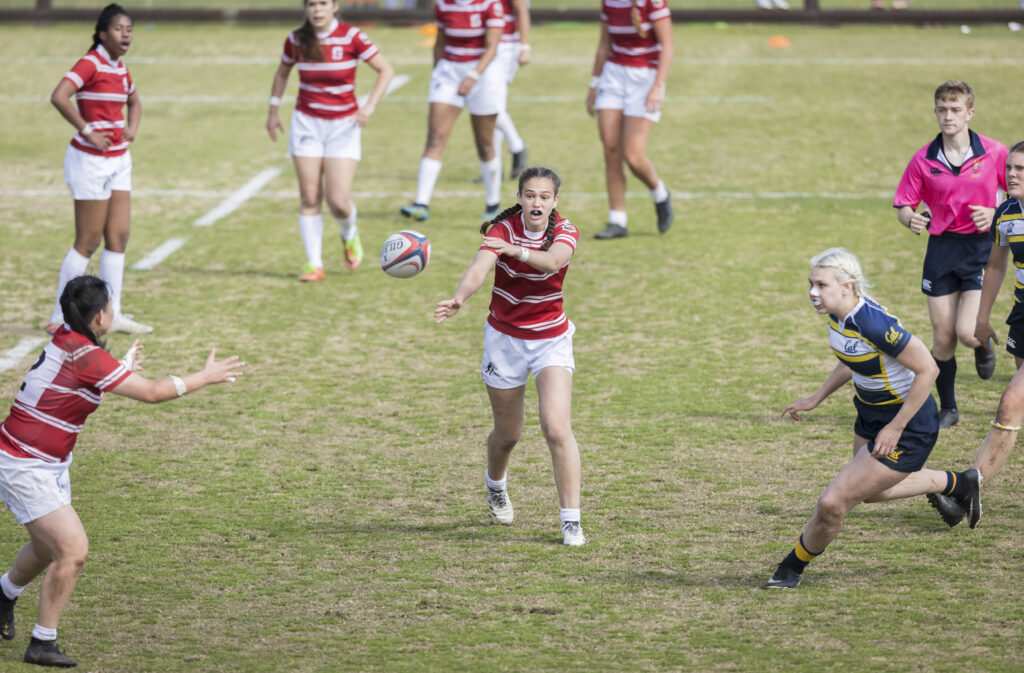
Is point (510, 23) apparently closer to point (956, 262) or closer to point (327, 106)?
point (327, 106)

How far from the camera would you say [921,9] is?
26.2 meters

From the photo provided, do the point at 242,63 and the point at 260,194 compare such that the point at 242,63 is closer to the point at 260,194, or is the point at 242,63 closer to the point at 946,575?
the point at 260,194

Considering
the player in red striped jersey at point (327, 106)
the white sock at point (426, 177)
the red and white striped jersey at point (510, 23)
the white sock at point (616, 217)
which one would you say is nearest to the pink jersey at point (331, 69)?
the player in red striped jersey at point (327, 106)

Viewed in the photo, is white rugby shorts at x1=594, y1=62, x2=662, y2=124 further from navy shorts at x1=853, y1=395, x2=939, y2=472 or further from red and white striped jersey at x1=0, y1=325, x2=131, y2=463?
red and white striped jersey at x1=0, y1=325, x2=131, y2=463

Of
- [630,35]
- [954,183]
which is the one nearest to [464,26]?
[630,35]

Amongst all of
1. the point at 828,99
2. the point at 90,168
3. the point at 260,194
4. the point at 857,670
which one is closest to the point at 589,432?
the point at 857,670

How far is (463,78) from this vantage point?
43.9 feet

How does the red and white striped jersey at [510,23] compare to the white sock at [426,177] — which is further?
the red and white striped jersey at [510,23]

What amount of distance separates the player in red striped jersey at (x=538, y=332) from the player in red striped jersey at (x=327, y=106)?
4.89m

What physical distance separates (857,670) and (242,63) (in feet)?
64.1

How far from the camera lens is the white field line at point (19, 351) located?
9.78m

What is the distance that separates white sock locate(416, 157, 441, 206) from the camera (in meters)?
13.5

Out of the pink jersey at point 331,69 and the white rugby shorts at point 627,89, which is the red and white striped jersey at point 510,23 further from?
the pink jersey at point 331,69

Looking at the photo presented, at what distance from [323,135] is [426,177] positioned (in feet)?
7.46
